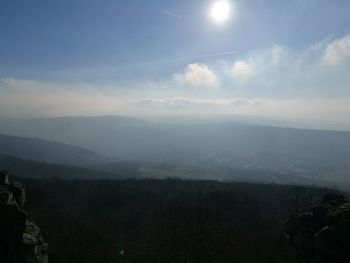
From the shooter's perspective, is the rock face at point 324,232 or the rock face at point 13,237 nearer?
the rock face at point 13,237

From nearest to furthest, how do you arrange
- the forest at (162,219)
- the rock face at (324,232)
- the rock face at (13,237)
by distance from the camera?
the rock face at (13,237), the rock face at (324,232), the forest at (162,219)

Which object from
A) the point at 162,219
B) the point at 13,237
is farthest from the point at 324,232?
the point at 162,219

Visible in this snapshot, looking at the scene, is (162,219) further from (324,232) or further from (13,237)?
(13,237)

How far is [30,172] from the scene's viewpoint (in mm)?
198625

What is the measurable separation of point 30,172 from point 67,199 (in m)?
86.9

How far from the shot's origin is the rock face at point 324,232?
26.1 m

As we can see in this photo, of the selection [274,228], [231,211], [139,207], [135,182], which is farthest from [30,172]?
[274,228]

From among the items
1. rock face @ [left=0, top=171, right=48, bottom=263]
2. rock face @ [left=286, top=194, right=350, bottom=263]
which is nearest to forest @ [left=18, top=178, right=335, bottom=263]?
rock face @ [left=286, top=194, right=350, bottom=263]

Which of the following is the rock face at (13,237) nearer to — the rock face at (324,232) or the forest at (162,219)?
A: the forest at (162,219)

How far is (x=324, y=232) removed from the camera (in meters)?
27.5

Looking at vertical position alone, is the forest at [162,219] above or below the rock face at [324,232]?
below

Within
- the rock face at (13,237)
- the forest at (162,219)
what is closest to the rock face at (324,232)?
the forest at (162,219)

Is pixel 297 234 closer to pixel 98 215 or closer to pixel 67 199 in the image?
pixel 98 215

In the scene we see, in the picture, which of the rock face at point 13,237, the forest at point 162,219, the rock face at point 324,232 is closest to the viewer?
the rock face at point 13,237
